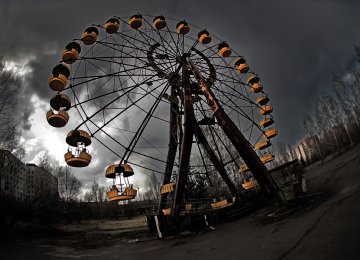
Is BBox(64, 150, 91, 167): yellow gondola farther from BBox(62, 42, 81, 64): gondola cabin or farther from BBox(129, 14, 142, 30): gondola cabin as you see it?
BBox(129, 14, 142, 30): gondola cabin

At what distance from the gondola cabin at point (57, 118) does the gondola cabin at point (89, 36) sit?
5237 millimetres

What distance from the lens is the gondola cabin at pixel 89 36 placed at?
536 inches

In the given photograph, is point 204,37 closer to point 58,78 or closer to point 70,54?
point 70,54

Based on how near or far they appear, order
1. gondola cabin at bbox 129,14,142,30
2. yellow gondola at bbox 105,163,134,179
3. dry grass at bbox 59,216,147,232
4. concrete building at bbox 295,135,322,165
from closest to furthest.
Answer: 1. yellow gondola at bbox 105,163,134,179
2. gondola cabin at bbox 129,14,142,30
3. dry grass at bbox 59,216,147,232
4. concrete building at bbox 295,135,322,165

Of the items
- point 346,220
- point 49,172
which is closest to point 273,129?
point 346,220

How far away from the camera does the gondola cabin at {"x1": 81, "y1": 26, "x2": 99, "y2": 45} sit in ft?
44.7

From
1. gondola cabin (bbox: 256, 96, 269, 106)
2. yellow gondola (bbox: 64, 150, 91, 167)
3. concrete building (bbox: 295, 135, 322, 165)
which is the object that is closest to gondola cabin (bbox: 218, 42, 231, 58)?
gondola cabin (bbox: 256, 96, 269, 106)

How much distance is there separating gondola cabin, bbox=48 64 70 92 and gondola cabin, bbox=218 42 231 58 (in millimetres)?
10251

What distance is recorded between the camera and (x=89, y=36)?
1363cm

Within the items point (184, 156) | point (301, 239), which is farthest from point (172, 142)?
point (301, 239)

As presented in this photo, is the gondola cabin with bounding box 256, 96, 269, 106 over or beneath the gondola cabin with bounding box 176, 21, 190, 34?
beneath

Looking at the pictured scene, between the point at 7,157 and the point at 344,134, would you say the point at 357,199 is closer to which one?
the point at 7,157

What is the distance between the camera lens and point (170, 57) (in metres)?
15.1

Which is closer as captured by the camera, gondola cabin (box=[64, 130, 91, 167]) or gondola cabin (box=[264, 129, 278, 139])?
gondola cabin (box=[64, 130, 91, 167])
